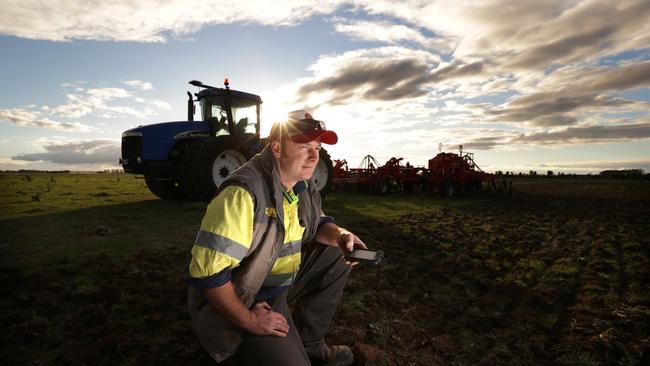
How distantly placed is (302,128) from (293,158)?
20 centimetres

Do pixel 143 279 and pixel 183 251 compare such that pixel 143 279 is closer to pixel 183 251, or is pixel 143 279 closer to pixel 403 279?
pixel 183 251

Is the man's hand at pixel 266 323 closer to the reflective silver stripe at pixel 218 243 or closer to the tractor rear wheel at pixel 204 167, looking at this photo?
the reflective silver stripe at pixel 218 243

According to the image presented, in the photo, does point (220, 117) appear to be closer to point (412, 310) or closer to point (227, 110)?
point (227, 110)

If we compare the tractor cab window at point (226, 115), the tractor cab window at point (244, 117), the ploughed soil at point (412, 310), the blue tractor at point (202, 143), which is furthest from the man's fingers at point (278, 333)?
the tractor cab window at point (244, 117)

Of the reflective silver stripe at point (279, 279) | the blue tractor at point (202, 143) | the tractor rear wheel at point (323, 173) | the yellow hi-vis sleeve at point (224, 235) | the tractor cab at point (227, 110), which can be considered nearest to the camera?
the yellow hi-vis sleeve at point (224, 235)

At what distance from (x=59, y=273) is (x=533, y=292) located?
5444mm

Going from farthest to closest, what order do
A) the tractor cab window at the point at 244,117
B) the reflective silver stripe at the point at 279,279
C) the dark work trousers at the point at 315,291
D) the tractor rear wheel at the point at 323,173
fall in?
the tractor rear wheel at the point at 323,173
the tractor cab window at the point at 244,117
the dark work trousers at the point at 315,291
the reflective silver stripe at the point at 279,279

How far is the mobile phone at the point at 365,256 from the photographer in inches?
101

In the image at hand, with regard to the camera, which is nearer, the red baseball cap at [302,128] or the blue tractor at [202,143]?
the red baseball cap at [302,128]

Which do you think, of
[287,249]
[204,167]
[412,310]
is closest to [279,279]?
[287,249]

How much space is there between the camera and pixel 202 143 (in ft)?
27.0

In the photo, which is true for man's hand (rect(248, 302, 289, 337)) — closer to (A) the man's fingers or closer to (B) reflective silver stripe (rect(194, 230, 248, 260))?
(A) the man's fingers

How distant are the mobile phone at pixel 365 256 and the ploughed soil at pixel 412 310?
2.19 ft

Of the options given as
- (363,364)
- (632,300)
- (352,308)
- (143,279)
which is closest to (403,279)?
(352,308)
